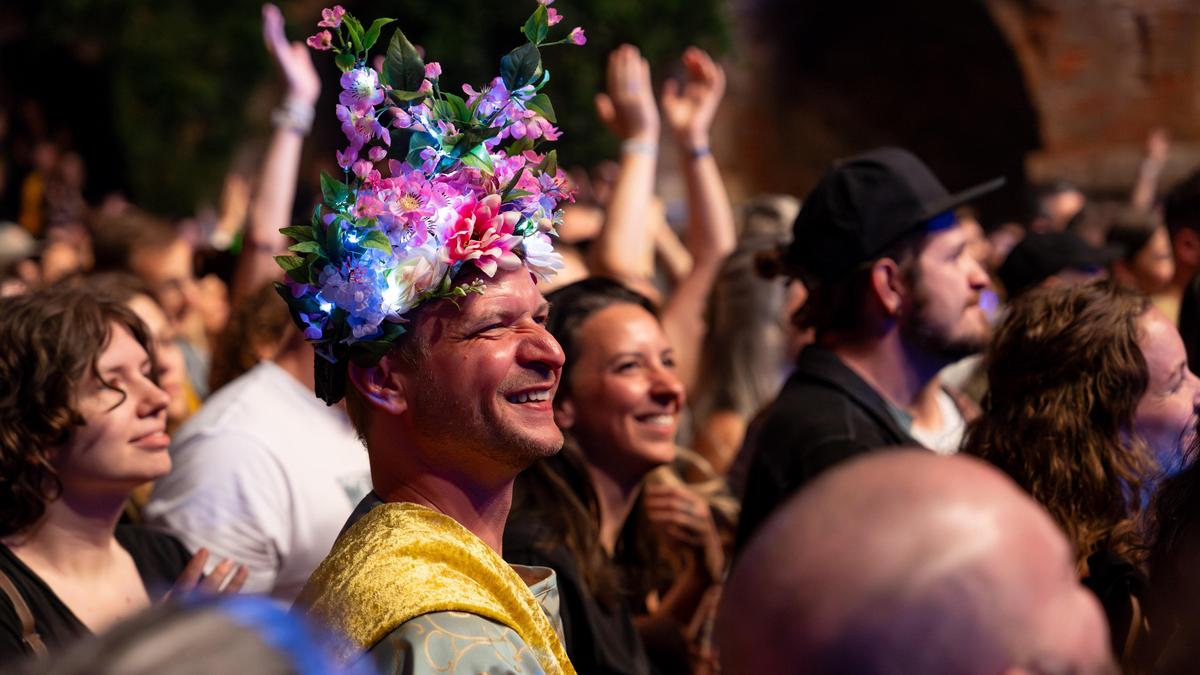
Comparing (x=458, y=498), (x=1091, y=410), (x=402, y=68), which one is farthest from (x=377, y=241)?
(x=1091, y=410)

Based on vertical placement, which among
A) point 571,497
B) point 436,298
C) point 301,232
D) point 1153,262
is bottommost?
point 1153,262

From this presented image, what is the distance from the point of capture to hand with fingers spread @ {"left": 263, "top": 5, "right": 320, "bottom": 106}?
194 inches

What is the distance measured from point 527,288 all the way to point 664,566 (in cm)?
153

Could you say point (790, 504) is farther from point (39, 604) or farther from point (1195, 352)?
point (1195, 352)

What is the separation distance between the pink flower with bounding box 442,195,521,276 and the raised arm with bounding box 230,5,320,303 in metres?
2.48

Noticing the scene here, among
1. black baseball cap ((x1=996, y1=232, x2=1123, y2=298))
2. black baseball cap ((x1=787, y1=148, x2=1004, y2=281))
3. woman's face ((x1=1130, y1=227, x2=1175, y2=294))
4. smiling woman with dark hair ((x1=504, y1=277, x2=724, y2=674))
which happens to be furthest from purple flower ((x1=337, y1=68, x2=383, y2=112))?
woman's face ((x1=1130, y1=227, x2=1175, y2=294))

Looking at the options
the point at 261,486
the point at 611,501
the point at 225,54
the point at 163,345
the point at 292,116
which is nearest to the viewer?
the point at 261,486

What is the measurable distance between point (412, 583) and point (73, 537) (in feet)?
4.56

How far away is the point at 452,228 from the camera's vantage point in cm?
227

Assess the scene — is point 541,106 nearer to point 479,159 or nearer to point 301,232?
point 479,159

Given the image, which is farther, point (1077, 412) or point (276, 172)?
point (276, 172)

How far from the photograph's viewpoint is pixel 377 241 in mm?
2229

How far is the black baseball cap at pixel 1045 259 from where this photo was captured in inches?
188

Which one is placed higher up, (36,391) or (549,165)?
(549,165)
